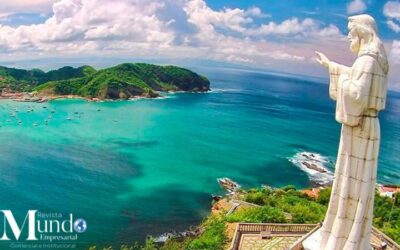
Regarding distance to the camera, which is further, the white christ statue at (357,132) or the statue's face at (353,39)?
the statue's face at (353,39)

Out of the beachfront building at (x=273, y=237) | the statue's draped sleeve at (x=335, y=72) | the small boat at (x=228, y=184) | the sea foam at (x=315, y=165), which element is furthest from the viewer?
the sea foam at (x=315, y=165)

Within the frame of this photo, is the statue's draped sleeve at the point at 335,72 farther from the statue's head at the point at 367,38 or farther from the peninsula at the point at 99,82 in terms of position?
the peninsula at the point at 99,82

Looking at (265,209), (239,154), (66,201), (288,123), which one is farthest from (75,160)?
(288,123)

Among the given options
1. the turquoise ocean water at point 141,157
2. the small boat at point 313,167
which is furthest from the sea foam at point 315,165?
the turquoise ocean water at point 141,157

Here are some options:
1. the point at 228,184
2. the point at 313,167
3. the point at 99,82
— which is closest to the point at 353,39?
the point at 228,184

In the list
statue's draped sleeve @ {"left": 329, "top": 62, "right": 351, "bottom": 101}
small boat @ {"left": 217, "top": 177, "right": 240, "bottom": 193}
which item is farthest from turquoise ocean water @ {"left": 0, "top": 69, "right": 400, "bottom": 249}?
statue's draped sleeve @ {"left": 329, "top": 62, "right": 351, "bottom": 101}

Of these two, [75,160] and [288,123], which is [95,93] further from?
[75,160]

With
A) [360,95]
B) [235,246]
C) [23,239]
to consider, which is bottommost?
[23,239]
